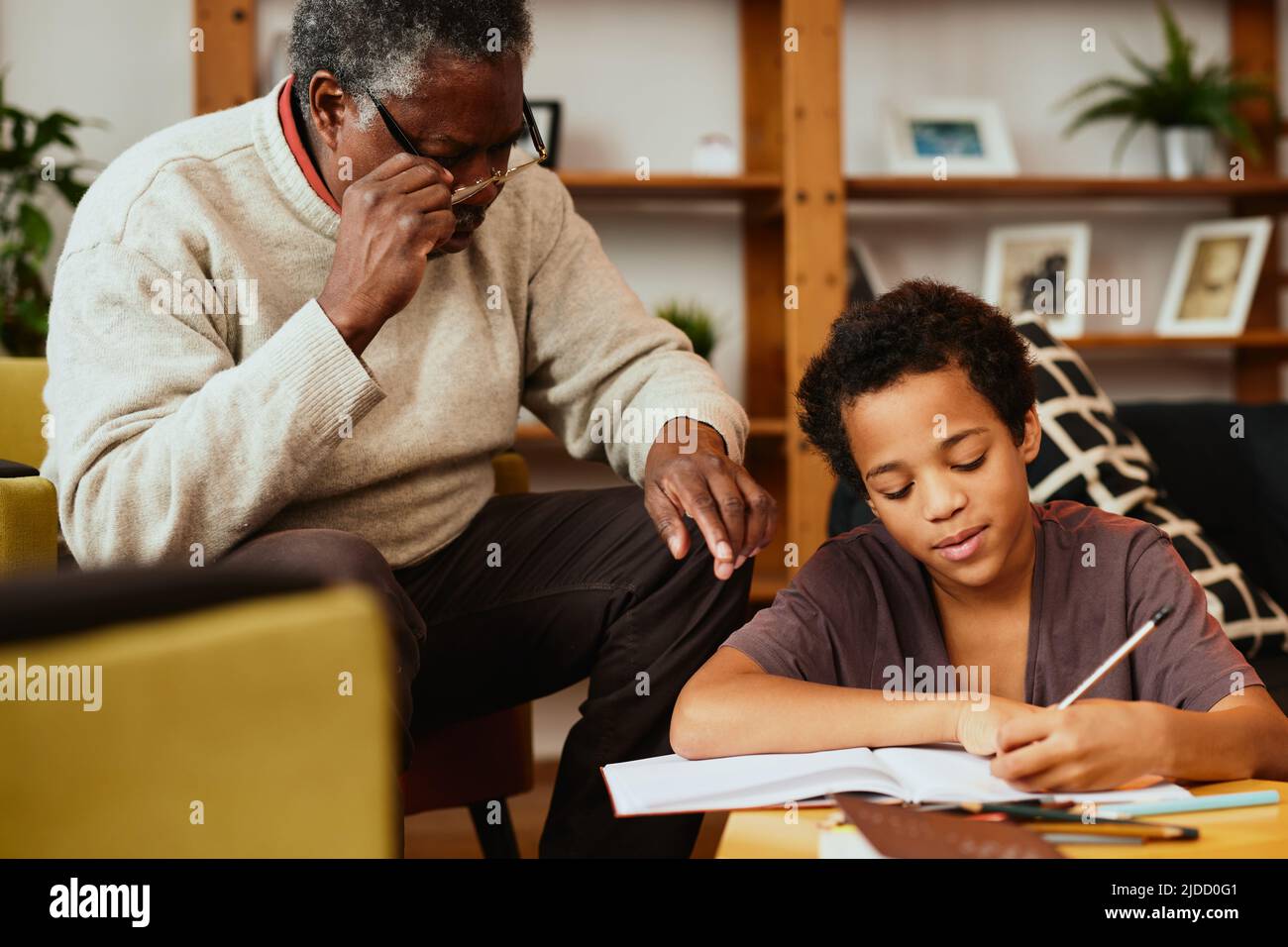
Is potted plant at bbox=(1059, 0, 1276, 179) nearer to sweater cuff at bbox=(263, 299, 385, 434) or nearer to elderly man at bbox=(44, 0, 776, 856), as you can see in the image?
elderly man at bbox=(44, 0, 776, 856)

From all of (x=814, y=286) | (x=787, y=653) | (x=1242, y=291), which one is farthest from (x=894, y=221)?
(x=787, y=653)

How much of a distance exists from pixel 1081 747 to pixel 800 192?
84.1 inches

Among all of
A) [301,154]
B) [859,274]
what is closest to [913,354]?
[301,154]

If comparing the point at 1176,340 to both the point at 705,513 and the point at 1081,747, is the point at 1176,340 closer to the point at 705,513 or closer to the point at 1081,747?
the point at 705,513

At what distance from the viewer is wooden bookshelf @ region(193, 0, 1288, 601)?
9.08 feet

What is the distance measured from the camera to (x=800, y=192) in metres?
2.81

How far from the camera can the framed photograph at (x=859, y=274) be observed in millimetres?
2992

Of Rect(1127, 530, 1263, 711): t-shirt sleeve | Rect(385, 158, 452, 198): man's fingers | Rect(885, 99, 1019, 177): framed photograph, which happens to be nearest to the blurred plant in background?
Rect(885, 99, 1019, 177): framed photograph

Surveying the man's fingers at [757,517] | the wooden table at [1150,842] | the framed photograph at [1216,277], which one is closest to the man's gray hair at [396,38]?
the man's fingers at [757,517]

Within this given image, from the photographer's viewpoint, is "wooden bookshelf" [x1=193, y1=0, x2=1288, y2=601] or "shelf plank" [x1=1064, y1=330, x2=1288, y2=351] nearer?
"wooden bookshelf" [x1=193, y1=0, x2=1288, y2=601]

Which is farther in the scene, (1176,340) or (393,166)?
(1176,340)
